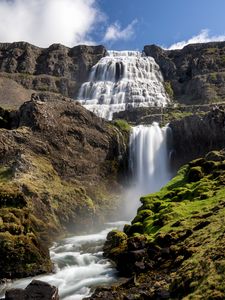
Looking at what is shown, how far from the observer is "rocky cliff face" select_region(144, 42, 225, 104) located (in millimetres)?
A: 161375

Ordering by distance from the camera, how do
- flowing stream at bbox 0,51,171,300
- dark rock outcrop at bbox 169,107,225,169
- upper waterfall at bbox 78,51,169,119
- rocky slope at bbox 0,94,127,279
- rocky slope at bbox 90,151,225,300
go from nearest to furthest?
1. rocky slope at bbox 90,151,225,300
2. flowing stream at bbox 0,51,171,300
3. rocky slope at bbox 0,94,127,279
4. dark rock outcrop at bbox 169,107,225,169
5. upper waterfall at bbox 78,51,169,119

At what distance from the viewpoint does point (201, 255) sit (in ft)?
85.1

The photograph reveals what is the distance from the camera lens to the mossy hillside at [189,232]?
73.6ft

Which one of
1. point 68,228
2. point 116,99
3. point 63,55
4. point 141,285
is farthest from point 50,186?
point 63,55

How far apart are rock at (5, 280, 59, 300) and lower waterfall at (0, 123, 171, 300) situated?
4.52m

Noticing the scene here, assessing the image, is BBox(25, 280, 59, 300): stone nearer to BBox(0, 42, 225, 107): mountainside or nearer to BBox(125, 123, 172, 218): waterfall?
BBox(125, 123, 172, 218): waterfall

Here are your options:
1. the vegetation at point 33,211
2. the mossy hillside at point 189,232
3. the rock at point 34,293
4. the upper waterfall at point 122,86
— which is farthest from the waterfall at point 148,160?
the upper waterfall at point 122,86

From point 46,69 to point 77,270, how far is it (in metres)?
165

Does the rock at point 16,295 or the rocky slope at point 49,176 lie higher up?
the rocky slope at point 49,176

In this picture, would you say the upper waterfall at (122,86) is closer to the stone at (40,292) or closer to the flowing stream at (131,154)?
the flowing stream at (131,154)

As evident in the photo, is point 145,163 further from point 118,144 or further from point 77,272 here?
point 77,272

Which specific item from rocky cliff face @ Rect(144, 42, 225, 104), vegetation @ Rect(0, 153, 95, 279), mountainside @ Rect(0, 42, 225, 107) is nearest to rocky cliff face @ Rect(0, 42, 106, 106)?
mountainside @ Rect(0, 42, 225, 107)

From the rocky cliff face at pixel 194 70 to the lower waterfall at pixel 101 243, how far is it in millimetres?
71798

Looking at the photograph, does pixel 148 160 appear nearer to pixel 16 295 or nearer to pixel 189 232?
pixel 189 232
